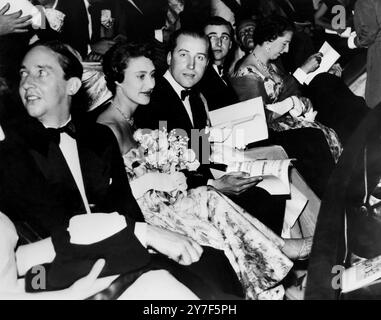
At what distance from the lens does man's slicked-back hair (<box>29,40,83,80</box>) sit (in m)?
4.52

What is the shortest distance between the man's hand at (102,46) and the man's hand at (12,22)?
Answer: 47cm

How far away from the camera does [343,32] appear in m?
4.92

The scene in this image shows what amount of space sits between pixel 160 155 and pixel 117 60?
28.9 inches

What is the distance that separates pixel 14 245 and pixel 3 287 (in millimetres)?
287

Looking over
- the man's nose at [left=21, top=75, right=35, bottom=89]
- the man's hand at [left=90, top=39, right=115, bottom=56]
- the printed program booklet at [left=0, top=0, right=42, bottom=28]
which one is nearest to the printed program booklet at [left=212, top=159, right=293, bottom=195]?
the man's hand at [left=90, top=39, right=115, bottom=56]

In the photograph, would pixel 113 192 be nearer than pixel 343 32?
Yes

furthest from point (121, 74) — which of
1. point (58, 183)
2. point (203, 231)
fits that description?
point (203, 231)

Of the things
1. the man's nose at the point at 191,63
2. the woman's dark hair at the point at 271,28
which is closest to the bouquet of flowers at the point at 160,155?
the man's nose at the point at 191,63

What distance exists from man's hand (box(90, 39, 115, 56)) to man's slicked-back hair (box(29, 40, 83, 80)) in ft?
0.44

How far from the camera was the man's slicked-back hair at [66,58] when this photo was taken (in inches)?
178

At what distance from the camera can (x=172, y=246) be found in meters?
4.43

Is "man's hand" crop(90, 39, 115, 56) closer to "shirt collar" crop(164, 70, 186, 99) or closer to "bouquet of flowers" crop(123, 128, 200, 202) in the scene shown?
"shirt collar" crop(164, 70, 186, 99)

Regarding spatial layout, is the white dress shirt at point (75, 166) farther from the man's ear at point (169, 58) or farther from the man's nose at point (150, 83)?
the man's ear at point (169, 58)

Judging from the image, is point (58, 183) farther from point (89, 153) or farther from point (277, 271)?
point (277, 271)
